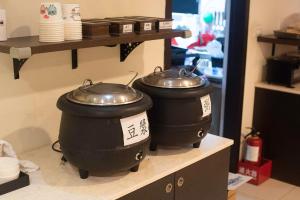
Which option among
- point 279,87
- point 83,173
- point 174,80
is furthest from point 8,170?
point 279,87

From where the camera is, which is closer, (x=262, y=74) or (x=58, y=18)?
(x=58, y=18)

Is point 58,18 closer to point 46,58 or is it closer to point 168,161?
point 46,58

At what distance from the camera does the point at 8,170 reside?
1.49 metres

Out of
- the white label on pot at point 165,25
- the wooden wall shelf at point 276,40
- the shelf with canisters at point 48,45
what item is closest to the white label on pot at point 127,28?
the shelf with canisters at point 48,45

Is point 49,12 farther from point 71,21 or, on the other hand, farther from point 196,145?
point 196,145

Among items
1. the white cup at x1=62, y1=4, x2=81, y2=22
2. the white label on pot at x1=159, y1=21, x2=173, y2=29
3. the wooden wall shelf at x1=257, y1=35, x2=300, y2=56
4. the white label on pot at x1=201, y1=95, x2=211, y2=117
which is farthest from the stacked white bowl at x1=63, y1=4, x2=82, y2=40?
the wooden wall shelf at x1=257, y1=35, x2=300, y2=56

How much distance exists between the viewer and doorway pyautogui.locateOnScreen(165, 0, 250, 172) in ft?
10.5

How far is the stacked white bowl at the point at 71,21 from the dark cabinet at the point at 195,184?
0.67 metres

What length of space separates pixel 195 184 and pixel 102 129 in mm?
585

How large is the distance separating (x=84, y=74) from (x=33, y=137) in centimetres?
39

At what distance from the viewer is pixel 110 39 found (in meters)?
1.77

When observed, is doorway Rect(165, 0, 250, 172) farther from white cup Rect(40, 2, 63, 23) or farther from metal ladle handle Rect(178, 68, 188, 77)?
white cup Rect(40, 2, 63, 23)

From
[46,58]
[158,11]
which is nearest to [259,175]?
[158,11]

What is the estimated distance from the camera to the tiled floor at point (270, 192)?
3.17 m
